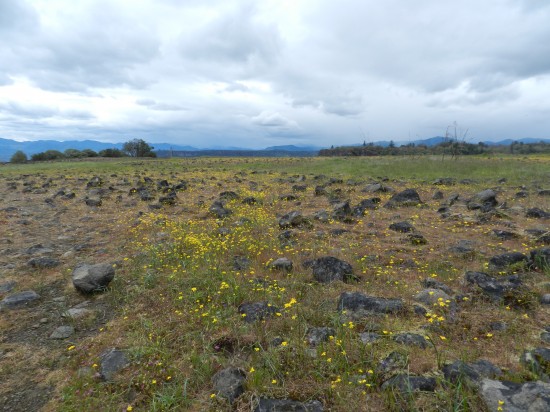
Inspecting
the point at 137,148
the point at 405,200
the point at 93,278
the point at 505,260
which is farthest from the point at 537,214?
the point at 137,148

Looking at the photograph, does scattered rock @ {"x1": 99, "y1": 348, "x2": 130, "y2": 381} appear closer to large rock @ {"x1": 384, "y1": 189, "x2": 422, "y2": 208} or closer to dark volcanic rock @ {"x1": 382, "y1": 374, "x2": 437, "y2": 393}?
dark volcanic rock @ {"x1": 382, "y1": 374, "x2": 437, "y2": 393}

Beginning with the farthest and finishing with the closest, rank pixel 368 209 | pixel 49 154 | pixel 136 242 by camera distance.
A: pixel 49 154, pixel 368 209, pixel 136 242

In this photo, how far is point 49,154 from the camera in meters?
74.0

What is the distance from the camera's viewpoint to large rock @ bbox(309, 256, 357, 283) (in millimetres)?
6656

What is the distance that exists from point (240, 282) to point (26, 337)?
345 centimetres

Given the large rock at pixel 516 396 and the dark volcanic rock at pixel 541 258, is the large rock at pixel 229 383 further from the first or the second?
→ the dark volcanic rock at pixel 541 258

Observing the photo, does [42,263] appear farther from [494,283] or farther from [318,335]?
[494,283]

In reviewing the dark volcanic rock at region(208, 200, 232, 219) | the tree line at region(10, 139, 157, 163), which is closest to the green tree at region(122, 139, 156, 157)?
the tree line at region(10, 139, 157, 163)

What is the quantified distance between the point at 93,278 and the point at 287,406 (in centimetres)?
490

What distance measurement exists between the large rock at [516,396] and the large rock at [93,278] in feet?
21.1

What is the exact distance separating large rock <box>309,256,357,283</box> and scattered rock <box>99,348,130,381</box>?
364 centimetres

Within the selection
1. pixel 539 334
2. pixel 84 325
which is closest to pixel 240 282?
pixel 84 325

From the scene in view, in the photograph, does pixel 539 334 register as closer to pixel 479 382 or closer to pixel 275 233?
pixel 479 382

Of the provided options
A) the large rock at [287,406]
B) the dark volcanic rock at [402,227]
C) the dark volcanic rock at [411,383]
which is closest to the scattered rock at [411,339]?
the dark volcanic rock at [411,383]
